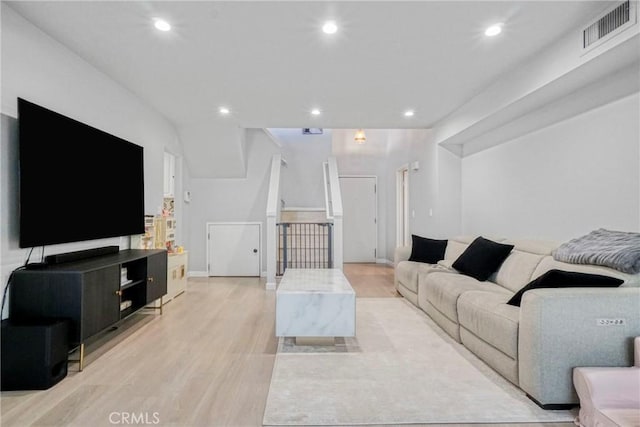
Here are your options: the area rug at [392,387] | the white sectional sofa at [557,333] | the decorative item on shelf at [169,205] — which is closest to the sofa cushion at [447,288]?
the area rug at [392,387]

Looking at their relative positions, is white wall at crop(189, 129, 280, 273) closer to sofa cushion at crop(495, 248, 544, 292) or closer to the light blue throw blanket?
sofa cushion at crop(495, 248, 544, 292)

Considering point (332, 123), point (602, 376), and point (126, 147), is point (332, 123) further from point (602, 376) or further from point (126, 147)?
point (602, 376)

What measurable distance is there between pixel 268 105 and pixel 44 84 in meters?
2.26

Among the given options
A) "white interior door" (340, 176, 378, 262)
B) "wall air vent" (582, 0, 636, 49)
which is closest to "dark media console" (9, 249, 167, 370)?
"wall air vent" (582, 0, 636, 49)

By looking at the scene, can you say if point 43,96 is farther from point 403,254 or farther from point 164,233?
point 403,254

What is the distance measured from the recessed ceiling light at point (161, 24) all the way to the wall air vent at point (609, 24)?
9.54 feet

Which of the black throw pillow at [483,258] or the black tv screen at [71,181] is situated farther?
the black throw pillow at [483,258]

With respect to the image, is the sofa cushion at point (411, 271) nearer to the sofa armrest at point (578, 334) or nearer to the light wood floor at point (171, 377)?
the light wood floor at point (171, 377)

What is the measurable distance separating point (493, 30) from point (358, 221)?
18.8 ft

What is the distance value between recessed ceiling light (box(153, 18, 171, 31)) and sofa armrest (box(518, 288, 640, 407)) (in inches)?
119

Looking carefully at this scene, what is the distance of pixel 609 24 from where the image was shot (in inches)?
88.8

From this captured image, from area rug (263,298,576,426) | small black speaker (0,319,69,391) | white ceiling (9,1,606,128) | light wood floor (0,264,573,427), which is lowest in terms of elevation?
light wood floor (0,264,573,427)

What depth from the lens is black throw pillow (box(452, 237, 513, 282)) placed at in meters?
3.57

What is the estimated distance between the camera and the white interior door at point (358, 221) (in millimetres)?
8102
